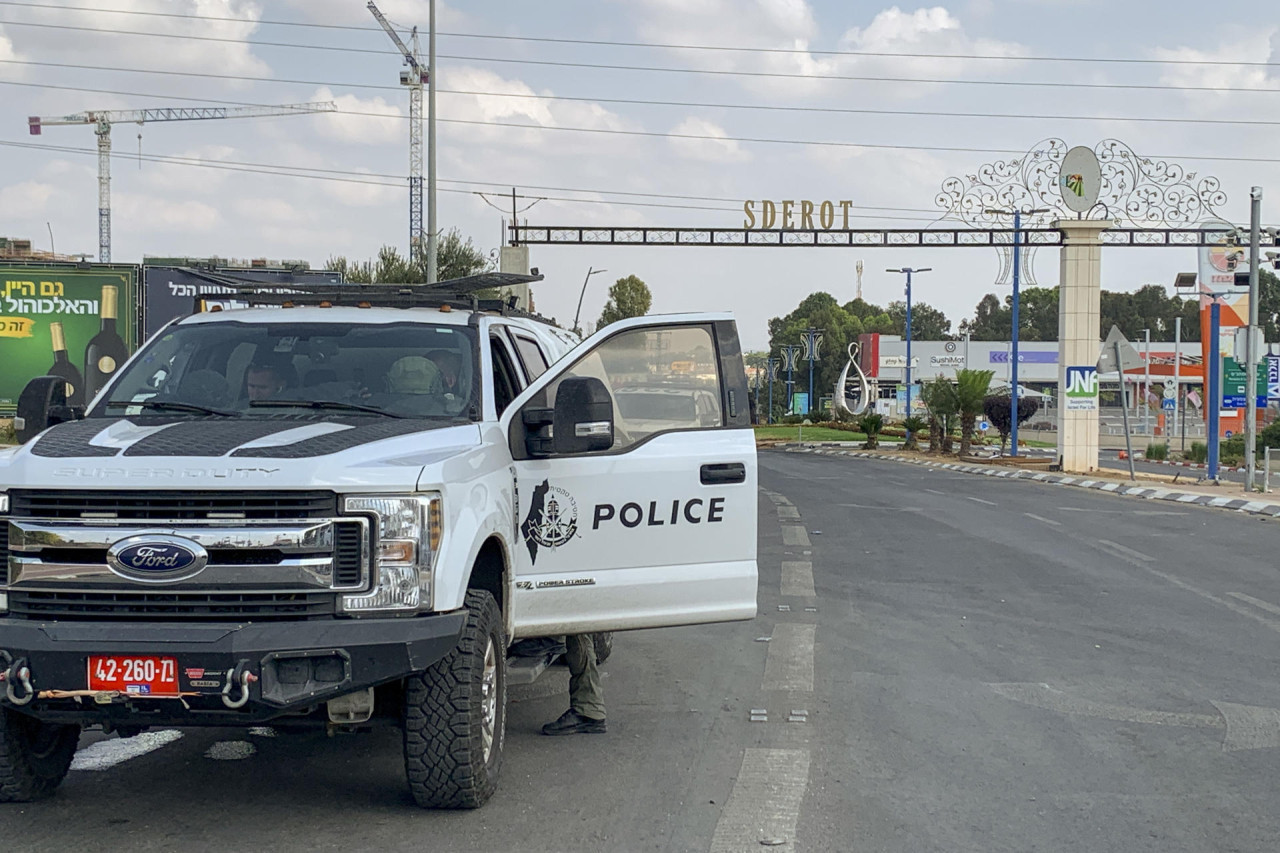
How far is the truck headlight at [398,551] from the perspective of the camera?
4793mm

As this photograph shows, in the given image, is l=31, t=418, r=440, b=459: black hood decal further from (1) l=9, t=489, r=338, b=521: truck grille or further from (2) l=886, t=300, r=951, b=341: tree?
(2) l=886, t=300, r=951, b=341: tree

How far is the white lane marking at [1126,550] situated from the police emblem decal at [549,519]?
9533 millimetres

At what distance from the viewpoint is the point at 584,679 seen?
6.71 metres

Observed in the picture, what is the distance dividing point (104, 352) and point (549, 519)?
109 ft

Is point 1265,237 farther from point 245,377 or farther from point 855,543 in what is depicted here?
point 245,377

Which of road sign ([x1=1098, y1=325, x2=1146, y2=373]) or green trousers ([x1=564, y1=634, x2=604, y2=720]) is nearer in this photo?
green trousers ([x1=564, y1=634, x2=604, y2=720])

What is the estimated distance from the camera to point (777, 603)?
1063 cm

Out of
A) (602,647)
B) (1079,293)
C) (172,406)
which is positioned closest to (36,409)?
(172,406)

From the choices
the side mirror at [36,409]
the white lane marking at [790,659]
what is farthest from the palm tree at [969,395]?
the side mirror at [36,409]

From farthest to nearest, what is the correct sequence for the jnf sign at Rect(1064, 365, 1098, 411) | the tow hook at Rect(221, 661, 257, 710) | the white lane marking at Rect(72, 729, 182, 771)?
the jnf sign at Rect(1064, 365, 1098, 411), the white lane marking at Rect(72, 729, 182, 771), the tow hook at Rect(221, 661, 257, 710)

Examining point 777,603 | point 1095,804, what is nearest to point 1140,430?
Result: point 777,603

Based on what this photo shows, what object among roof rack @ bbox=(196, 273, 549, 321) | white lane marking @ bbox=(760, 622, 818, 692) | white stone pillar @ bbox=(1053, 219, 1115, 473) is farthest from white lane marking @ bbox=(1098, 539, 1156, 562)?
white stone pillar @ bbox=(1053, 219, 1115, 473)

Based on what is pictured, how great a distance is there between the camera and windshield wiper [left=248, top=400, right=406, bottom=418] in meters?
5.95

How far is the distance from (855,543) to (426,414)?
9778 millimetres
